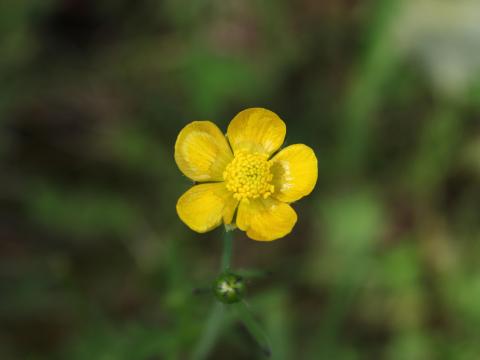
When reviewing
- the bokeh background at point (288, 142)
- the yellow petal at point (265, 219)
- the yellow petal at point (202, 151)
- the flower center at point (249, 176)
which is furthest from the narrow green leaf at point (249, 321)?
the bokeh background at point (288, 142)

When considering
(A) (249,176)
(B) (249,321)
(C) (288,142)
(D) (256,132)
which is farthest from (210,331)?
(C) (288,142)

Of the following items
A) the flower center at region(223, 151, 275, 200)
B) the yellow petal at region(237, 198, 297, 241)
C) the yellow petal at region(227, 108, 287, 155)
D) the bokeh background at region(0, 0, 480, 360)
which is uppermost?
the bokeh background at region(0, 0, 480, 360)

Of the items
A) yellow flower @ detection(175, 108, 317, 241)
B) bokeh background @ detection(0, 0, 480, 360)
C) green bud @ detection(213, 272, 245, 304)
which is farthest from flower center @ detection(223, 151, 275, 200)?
bokeh background @ detection(0, 0, 480, 360)

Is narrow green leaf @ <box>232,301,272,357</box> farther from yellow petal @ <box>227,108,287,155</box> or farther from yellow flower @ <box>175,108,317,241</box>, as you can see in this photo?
yellow petal @ <box>227,108,287,155</box>

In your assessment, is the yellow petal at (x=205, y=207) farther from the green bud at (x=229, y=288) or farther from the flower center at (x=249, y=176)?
the green bud at (x=229, y=288)

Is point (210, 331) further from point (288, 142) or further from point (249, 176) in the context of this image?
point (288, 142)

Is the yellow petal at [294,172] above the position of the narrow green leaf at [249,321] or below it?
above

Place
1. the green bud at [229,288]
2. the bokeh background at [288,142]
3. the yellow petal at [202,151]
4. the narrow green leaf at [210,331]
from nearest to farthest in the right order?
the green bud at [229,288] < the yellow petal at [202,151] < the narrow green leaf at [210,331] < the bokeh background at [288,142]

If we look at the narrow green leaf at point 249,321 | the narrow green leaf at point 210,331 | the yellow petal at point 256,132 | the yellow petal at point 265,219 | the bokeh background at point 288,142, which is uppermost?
the bokeh background at point 288,142
